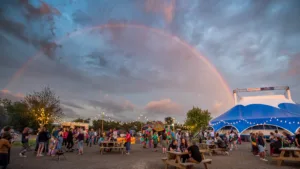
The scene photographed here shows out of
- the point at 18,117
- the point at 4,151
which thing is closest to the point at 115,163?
the point at 4,151

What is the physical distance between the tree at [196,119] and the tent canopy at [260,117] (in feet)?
96.9

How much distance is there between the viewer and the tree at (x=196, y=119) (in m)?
62.9

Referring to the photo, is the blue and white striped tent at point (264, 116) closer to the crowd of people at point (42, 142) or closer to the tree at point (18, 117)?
the crowd of people at point (42, 142)

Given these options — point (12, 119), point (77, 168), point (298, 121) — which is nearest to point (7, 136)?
point (77, 168)

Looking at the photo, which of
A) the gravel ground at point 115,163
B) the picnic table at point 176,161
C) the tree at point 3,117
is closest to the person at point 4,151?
the gravel ground at point 115,163

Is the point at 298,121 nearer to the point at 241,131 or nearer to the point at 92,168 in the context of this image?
the point at 241,131

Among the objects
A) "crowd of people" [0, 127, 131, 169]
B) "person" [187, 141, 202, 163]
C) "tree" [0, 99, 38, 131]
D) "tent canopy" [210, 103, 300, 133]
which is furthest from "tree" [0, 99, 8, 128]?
"person" [187, 141, 202, 163]

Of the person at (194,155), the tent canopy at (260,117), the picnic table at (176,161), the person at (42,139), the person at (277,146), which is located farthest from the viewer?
the tent canopy at (260,117)

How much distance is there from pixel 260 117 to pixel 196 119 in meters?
34.8

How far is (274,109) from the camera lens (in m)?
30.6

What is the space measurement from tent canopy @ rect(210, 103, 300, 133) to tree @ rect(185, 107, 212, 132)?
29.5 m

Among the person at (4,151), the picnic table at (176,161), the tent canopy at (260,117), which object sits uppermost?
the tent canopy at (260,117)

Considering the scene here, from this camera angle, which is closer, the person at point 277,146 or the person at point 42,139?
→ the person at point 277,146

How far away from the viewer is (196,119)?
63875mm
